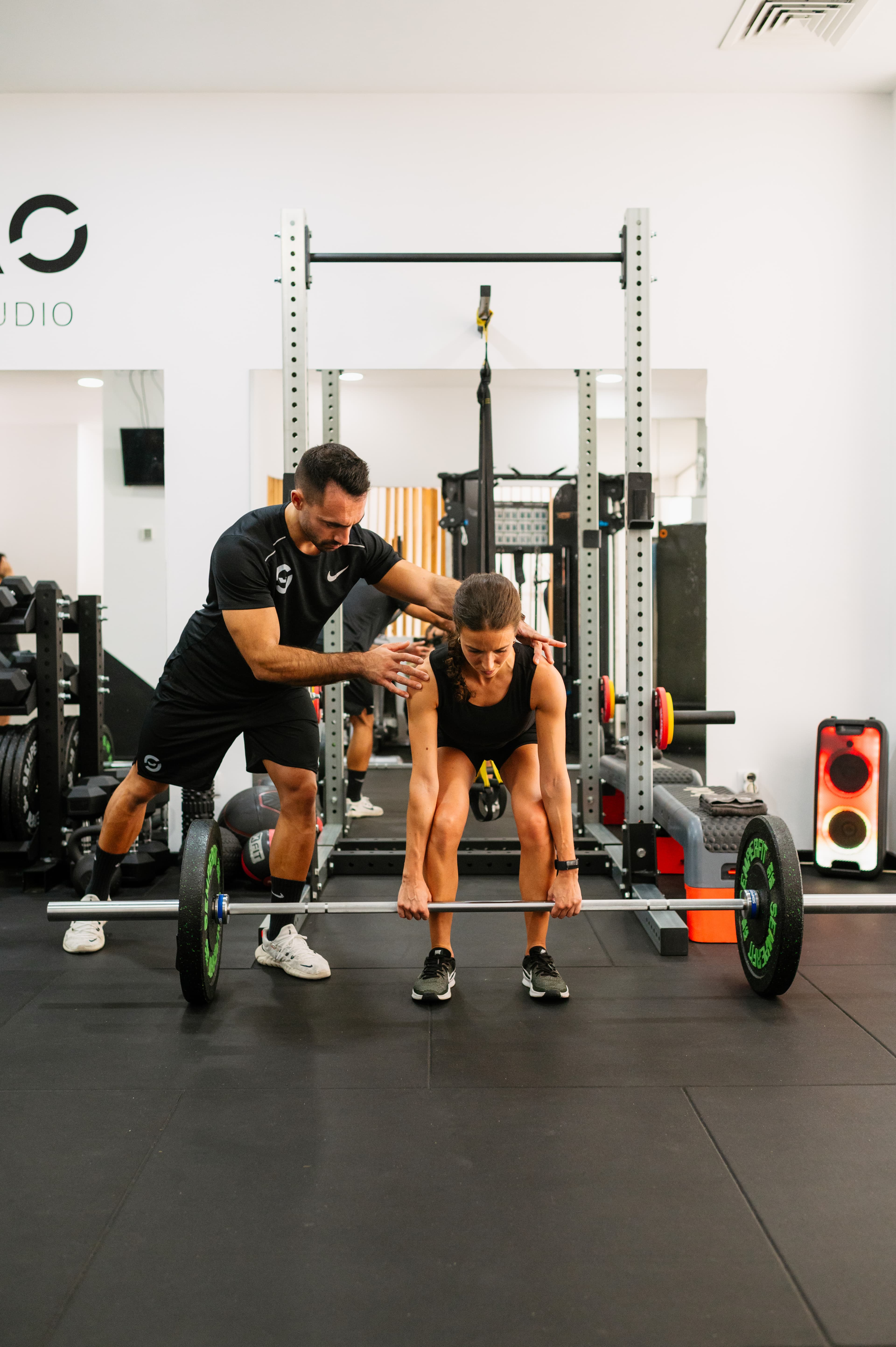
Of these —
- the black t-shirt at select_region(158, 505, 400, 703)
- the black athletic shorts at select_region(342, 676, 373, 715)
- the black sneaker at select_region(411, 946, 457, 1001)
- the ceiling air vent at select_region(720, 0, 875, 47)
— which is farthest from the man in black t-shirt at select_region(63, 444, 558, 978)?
the ceiling air vent at select_region(720, 0, 875, 47)

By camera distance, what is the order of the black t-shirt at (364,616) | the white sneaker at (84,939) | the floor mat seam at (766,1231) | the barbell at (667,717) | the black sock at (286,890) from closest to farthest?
1. the floor mat seam at (766,1231)
2. the black sock at (286,890)
3. the white sneaker at (84,939)
4. the barbell at (667,717)
5. the black t-shirt at (364,616)

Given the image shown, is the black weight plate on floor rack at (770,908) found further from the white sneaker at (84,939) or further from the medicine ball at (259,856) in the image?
the white sneaker at (84,939)

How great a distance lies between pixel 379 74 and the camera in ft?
11.6

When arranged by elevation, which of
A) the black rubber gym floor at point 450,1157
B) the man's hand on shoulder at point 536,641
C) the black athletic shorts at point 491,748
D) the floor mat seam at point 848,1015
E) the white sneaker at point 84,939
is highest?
the man's hand on shoulder at point 536,641

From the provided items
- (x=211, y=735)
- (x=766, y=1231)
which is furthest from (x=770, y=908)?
(x=211, y=735)

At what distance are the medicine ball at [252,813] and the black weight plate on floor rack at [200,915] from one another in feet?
3.49

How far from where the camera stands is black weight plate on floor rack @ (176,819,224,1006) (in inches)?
82.0

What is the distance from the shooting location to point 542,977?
7.59 ft

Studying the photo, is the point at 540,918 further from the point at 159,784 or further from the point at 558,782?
the point at 159,784

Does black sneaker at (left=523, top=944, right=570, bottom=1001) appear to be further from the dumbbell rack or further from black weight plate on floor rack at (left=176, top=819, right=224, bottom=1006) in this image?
the dumbbell rack

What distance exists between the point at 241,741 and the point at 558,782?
6.71 feet

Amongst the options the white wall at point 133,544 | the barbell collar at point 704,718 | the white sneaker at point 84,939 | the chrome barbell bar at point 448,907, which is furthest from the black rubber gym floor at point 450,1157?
the white wall at point 133,544

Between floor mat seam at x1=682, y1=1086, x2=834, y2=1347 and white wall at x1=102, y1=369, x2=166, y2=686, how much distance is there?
271 cm

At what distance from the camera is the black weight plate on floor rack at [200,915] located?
2.08 metres
